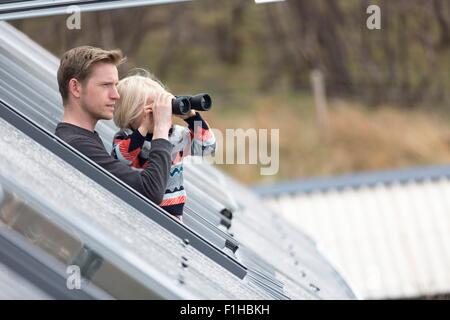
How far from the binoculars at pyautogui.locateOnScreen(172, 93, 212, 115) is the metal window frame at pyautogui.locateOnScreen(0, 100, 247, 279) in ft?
1.46

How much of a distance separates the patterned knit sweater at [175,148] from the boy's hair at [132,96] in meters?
0.07

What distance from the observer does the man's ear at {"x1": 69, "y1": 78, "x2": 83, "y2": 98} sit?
5449 millimetres

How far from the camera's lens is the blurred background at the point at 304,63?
24797 millimetres

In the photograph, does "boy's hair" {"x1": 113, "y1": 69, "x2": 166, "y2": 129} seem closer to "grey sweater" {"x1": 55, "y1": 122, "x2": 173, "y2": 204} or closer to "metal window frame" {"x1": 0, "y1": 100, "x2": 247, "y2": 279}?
"grey sweater" {"x1": 55, "y1": 122, "x2": 173, "y2": 204}

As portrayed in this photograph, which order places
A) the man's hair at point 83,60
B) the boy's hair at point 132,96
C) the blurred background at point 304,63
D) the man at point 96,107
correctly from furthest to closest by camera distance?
the blurred background at point 304,63, the boy's hair at point 132,96, the man's hair at point 83,60, the man at point 96,107

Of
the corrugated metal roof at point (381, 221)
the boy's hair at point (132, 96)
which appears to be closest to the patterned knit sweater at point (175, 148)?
the boy's hair at point (132, 96)

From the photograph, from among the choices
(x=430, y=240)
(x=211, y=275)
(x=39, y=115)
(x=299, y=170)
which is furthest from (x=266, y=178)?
(x=211, y=275)

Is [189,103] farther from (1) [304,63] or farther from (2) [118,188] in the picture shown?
(1) [304,63]

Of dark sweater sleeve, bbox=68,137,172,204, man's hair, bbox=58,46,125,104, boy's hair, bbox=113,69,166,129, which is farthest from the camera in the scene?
boy's hair, bbox=113,69,166,129

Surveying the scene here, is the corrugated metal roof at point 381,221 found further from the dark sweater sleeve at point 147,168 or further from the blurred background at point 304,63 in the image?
the dark sweater sleeve at point 147,168

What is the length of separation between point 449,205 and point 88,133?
10.2 m

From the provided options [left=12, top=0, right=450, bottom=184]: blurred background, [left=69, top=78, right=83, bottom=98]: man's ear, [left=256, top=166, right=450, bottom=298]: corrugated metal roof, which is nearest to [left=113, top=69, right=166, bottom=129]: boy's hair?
[left=69, top=78, right=83, bottom=98]: man's ear
